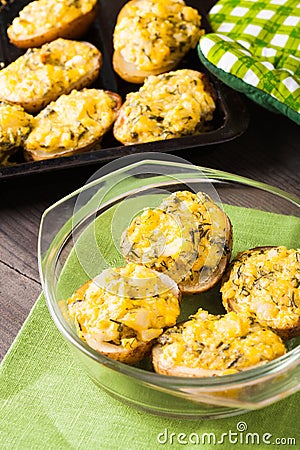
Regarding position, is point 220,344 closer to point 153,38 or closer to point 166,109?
point 166,109

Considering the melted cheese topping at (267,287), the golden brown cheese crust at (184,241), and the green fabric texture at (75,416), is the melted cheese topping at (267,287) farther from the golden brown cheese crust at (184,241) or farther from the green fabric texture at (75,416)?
the green fabric texture at (75,416)

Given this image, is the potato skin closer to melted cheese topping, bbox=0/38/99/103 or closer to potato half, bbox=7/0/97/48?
melted cheese topping, bbox=0/38/99/103

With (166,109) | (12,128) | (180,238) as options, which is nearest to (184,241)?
(180,238)

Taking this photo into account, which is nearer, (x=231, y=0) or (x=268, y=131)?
(x=268, y=131)

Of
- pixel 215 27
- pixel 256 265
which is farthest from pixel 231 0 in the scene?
pixel 256 265

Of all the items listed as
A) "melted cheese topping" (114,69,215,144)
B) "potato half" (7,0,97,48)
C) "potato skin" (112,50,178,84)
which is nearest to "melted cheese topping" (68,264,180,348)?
"melted cheese topping" (114,69,215,144)

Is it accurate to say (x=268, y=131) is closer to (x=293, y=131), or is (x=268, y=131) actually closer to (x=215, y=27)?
(x=293, y=131)
